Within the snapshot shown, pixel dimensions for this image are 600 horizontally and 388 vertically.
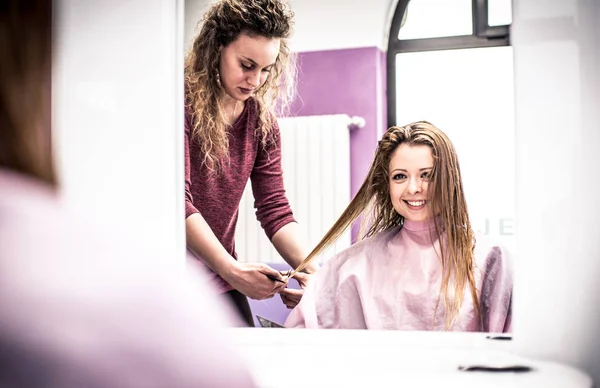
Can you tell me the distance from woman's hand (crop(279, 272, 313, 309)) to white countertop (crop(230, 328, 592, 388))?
0.06 metres

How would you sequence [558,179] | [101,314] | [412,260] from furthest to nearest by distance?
[412,260] → [558,179] → [101,314]

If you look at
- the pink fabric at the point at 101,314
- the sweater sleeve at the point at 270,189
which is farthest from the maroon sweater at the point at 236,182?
the pink fabric at the point at 101,314

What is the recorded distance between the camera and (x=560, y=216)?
1.09m

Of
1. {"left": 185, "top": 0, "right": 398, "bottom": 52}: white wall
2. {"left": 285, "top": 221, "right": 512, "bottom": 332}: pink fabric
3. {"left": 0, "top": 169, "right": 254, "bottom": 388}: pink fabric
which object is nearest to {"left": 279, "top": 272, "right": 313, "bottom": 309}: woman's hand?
{"left": 285, "top": 221, "right": 512, "bottom": 332}: pink fabric

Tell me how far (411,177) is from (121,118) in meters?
0.61

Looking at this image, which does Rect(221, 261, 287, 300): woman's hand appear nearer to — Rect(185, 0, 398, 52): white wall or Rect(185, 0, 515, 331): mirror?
Rect(185, 0, 515, 331): mirror

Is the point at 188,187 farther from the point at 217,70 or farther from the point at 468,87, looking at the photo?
the point at 468,87

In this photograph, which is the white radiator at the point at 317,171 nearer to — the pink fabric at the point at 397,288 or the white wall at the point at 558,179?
the pink fabric at the point at 397,288

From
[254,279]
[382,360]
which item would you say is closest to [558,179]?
[382,360]

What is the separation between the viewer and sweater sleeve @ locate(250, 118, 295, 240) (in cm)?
123

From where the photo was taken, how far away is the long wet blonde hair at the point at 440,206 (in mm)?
1161

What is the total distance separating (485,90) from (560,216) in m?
0.28

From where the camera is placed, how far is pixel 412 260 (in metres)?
1.20

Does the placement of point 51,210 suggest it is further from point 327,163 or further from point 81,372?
point 327,163
